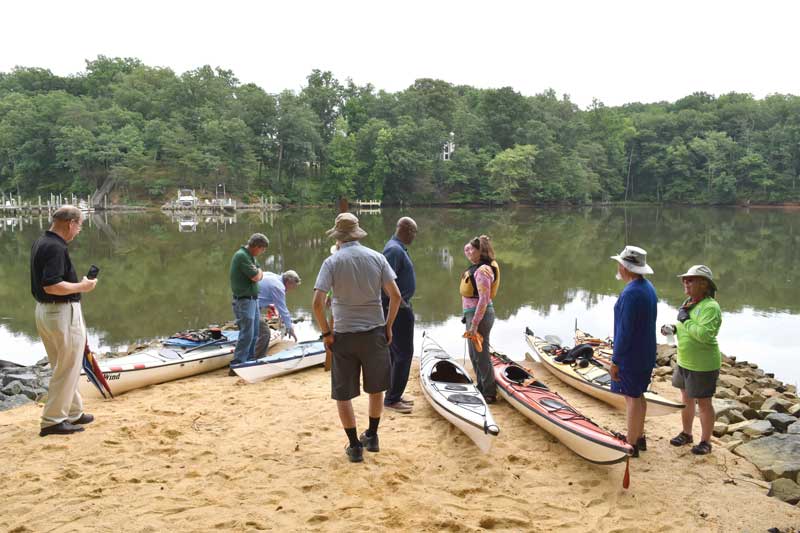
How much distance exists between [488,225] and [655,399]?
31075 millimetres

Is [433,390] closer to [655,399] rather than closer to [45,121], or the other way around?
[655,399]

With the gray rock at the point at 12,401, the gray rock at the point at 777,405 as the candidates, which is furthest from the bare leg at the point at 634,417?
the gray rock at the point at 12,401

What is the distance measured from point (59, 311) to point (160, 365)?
238 centimetres

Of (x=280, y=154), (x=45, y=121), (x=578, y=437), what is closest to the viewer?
(x=578, y=437)

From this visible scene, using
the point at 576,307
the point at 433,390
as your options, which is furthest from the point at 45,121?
the point at 433,390

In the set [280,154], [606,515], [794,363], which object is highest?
[280,154]

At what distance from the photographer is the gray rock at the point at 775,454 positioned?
Answer: 4.65m

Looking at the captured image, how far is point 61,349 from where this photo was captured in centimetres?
470

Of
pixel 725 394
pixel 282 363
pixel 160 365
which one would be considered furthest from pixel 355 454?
pixel 725 394

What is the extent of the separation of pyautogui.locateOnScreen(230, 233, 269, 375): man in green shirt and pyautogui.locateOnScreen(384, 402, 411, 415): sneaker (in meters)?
2.27

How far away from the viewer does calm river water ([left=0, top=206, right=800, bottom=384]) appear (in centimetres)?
1131

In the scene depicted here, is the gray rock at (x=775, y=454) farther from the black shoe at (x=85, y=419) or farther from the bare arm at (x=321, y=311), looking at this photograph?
the black shoe at (x=85, y=419)

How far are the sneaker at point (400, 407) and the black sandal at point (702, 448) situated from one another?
8.81 ft

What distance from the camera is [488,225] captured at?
35.9 meters
